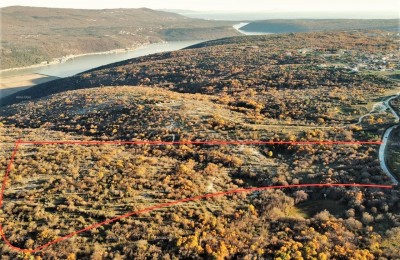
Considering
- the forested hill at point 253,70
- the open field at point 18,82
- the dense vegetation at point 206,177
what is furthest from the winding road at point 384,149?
the open field at point 18,82

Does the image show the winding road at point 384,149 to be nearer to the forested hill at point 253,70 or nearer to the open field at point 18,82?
the forested hill at point 253,70

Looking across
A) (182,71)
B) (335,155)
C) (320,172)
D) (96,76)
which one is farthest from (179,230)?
(96,76)

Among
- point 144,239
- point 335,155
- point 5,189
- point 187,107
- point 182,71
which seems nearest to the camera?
point 144,239

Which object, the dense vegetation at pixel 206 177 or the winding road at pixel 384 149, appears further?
the winding road at pixel 384 149

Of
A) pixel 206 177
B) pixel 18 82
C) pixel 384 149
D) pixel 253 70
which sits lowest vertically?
pixel 18 82

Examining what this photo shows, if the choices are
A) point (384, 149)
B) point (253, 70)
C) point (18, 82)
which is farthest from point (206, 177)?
point (18, 82)

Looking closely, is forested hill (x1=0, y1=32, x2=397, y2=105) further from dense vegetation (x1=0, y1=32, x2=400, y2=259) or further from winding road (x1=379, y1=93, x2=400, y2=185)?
winding road (x1=379, y1=93, x2=400, y2=185)

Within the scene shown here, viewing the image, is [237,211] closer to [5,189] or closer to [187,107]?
[5,189]

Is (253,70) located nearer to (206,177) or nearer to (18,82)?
(206,177)
